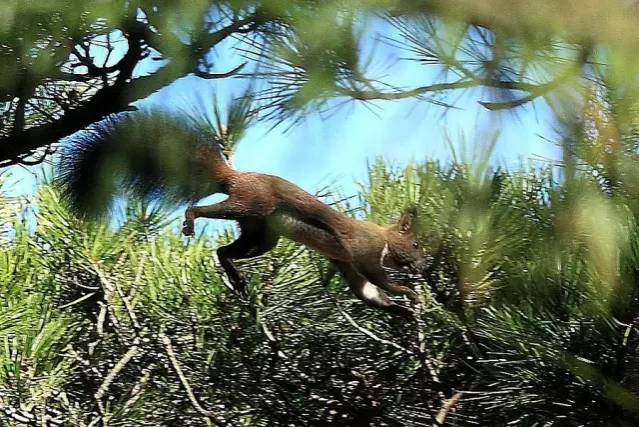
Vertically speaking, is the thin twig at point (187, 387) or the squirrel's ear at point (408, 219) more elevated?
the squirrel's ear at point (408, 219)

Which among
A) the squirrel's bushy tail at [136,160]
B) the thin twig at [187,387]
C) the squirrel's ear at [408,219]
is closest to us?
the squirrel's bushy tail at [136,160]

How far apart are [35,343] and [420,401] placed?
0.44 meters

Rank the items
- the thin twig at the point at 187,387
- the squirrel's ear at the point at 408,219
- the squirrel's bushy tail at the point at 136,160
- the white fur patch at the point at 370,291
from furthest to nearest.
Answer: the thin twig at the point at 187,387
the white fur patch at the point at 370,291
the squirrel's ear at the point at 408,219
the squirrel's bushy tail at the point at 136,160

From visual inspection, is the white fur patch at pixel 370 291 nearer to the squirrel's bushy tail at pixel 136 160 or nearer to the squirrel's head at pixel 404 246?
the squirrel's head at pixel 404 246

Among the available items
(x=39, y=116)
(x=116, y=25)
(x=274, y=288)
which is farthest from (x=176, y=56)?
(x=274, y=288)

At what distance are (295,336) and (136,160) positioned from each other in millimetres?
541

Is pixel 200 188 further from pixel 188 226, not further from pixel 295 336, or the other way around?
pixel 295 336

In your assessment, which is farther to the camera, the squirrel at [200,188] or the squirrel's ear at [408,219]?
the squirrel's ear at [408,219]

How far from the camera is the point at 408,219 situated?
53cm

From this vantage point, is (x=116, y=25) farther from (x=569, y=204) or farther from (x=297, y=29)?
(x=569, y=204)

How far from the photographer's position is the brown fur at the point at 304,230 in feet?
1.47

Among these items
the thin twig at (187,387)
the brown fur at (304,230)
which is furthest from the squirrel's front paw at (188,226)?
the thin twig at (187,387)

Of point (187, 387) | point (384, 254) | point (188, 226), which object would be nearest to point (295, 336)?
point (187, 387)

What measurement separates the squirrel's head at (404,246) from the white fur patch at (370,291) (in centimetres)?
6
